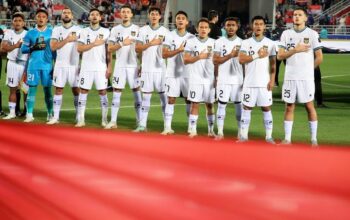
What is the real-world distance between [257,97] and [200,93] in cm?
109

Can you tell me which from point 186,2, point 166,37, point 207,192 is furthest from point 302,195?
point 186,2

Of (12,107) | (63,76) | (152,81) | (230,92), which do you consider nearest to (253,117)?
(152,81)

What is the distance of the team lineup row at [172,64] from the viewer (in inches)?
414

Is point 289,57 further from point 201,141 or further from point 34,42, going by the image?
point 201,141

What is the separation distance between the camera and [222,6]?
185ft

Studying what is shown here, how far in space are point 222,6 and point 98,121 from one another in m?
43.9

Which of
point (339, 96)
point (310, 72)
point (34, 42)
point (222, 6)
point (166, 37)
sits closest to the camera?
point (310, 72)

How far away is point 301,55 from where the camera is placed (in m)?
10.4

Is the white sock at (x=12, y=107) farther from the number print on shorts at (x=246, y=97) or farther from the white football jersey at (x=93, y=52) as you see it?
the number print on shorts at (x=246, y=97)

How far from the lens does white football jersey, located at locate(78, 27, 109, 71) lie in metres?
12.7

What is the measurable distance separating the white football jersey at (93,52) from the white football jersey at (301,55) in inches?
139

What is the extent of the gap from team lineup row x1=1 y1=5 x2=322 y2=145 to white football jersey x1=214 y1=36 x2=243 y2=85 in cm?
1

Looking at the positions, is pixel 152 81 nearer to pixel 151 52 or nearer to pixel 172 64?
pixel 151 52

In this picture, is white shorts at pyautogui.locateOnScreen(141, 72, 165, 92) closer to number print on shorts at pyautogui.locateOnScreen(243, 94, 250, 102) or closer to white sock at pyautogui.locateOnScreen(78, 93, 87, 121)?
white sock at pyautogui.locateOnScreen(78, 93, 87, 121)
